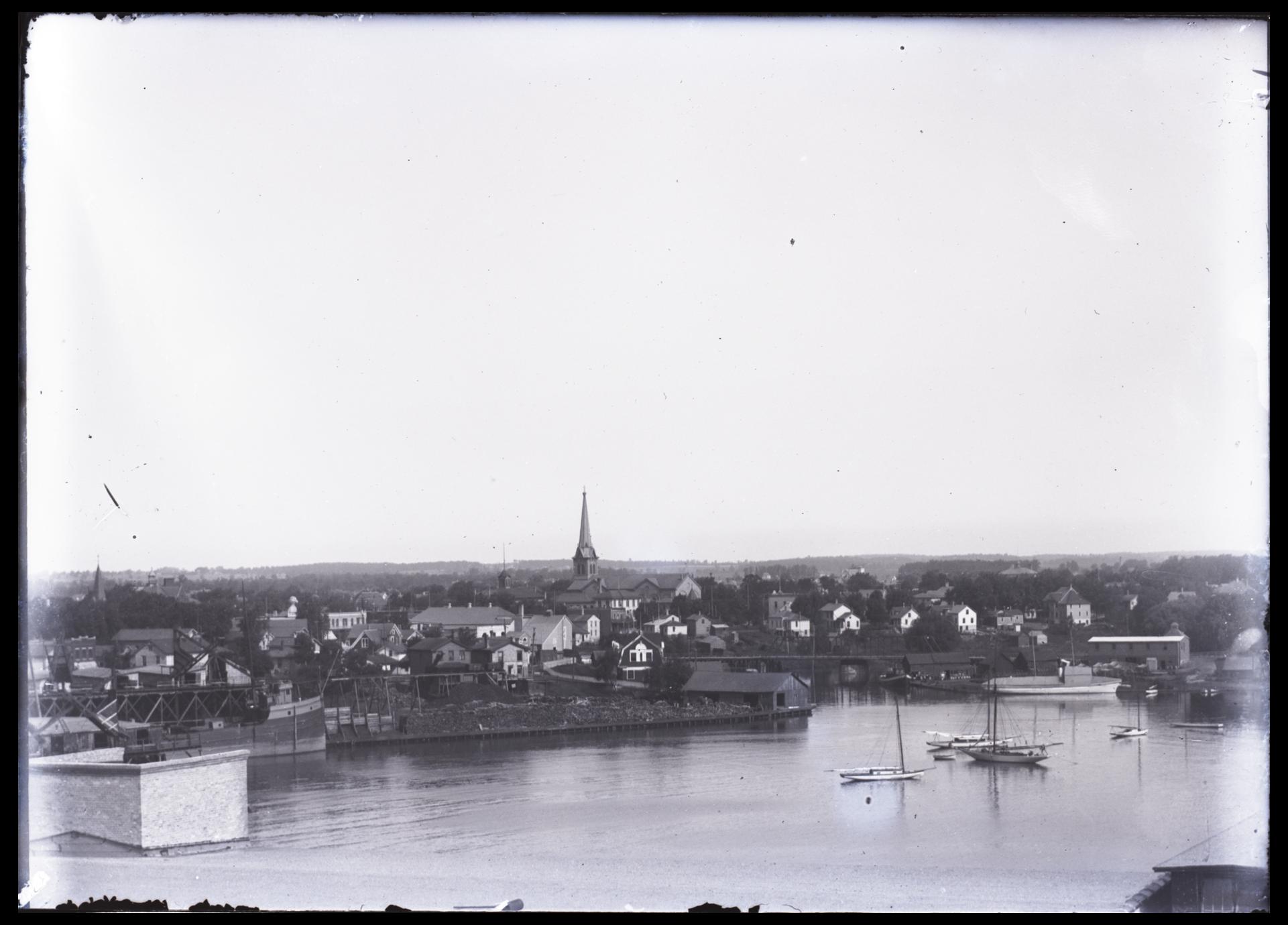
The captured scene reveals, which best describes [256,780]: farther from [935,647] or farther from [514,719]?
[935,647]

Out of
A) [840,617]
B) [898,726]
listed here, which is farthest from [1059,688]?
[840,617]

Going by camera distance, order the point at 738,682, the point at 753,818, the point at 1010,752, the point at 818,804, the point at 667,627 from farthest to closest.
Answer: the point at 738,682 < the point at 1010,752 < the point at 667,627 < the point at 818,804 < the point at 753,818

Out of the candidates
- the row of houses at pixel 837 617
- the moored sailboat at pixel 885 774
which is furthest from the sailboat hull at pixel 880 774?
the row of houses at pixel 837 617

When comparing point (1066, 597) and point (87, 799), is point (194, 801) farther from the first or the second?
point (1066, 597)

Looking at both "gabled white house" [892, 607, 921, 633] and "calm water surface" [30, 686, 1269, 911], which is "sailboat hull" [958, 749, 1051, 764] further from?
"gabled white house" [892, 607, 921, 633]
